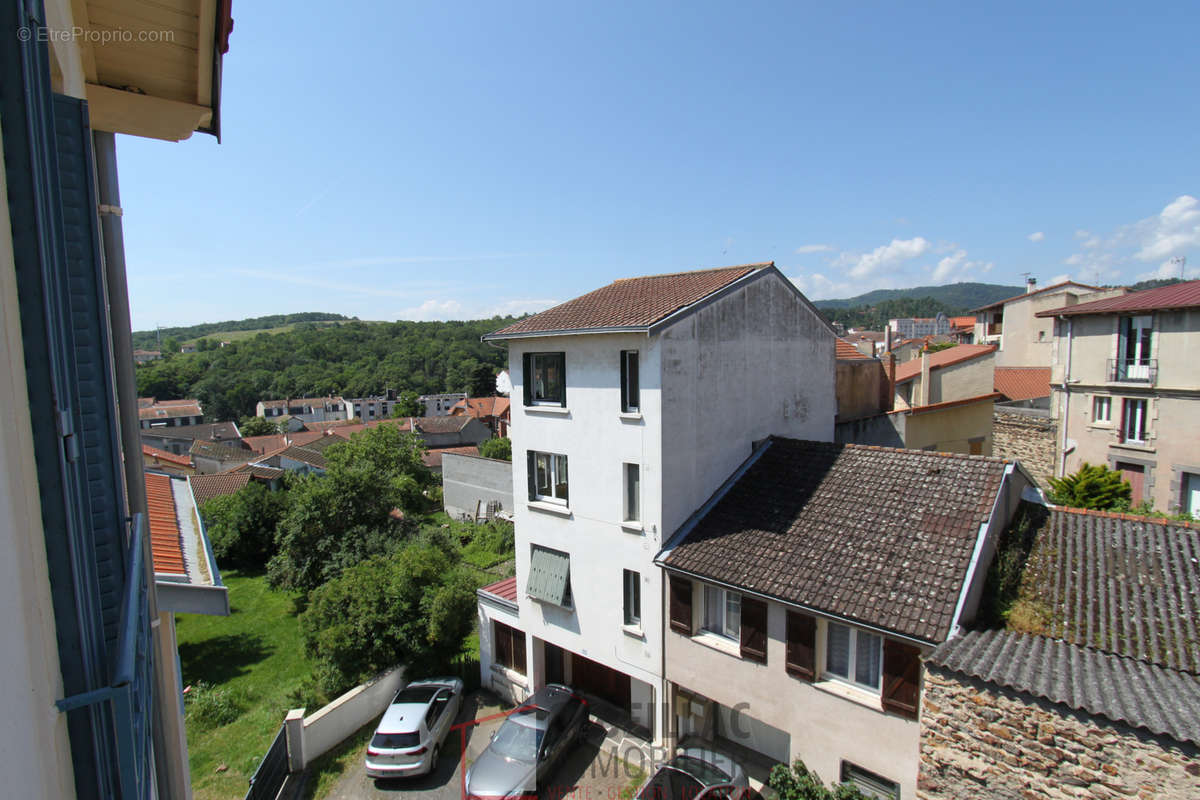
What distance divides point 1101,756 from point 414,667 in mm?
14263

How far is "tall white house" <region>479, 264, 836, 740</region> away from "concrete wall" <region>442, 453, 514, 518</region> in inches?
670

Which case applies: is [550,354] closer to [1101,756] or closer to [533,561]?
[533,561]

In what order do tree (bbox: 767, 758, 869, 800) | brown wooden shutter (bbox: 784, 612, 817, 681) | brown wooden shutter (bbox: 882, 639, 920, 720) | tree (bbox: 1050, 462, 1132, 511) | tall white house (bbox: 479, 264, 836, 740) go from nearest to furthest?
brown wooden shutter (bbox: 882, 639, 920, 720), tree (bbox: 767, 758, 869, 800), brown wooden shutter (bbox: 784, 612, 817, 681), tall white house (bbox: 479, 264, 836, 740), tree (bbox: 1050, 462, 1132, 511)

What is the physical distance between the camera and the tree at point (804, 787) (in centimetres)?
912

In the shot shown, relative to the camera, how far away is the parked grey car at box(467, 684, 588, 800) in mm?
11352

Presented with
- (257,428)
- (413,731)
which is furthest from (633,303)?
(257,428)

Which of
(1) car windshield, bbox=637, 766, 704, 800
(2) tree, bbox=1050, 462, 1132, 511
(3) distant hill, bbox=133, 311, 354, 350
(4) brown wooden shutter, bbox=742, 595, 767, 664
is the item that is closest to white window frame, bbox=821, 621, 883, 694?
(4) brown wooden shutter, bbox=742, 595, 767, 664

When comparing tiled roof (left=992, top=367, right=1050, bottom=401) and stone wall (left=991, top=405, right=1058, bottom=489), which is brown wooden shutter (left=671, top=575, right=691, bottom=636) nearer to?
stone wall (left=991, top=405, right=1058, bottom=489)

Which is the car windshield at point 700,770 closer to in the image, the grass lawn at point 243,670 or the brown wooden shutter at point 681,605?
the brown wooden shutter at point 681,605

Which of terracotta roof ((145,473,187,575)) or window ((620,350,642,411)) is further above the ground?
window ((620,350,642,411))

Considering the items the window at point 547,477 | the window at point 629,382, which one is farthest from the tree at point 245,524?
the window at point 629,382

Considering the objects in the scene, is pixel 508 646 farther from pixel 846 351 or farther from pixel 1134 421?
pixel 1134 421

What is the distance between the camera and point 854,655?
385 inches

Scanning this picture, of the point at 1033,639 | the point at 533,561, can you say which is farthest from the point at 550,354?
the point at 1033,639
